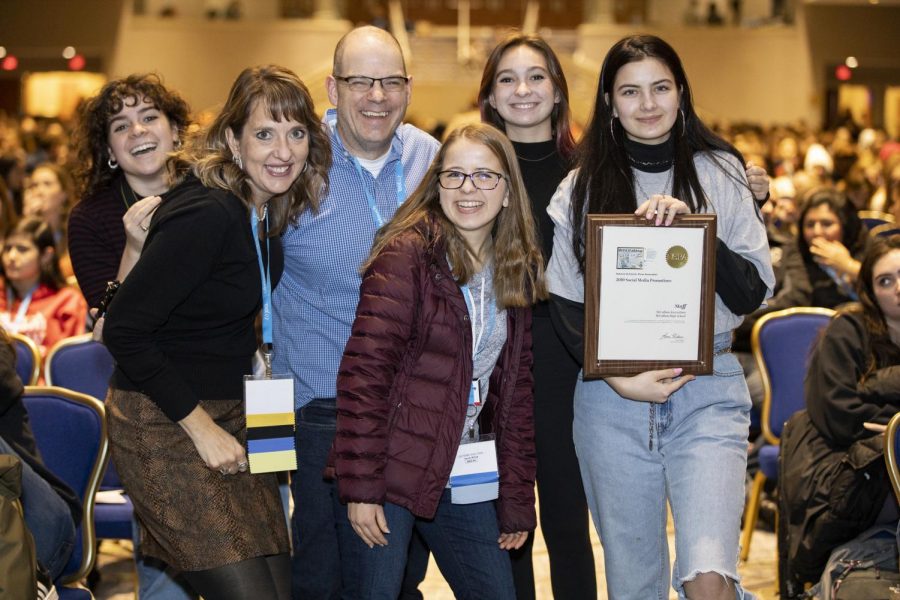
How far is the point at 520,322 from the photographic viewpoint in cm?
313

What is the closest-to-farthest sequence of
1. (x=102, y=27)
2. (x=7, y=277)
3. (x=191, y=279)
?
(x=191, y=279) < (x=7, y=277) < (x=102, y=27)

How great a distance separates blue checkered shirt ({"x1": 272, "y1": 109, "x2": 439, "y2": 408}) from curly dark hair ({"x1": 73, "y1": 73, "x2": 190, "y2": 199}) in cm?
76

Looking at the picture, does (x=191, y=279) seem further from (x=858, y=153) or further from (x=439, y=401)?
(x=858, y=153)

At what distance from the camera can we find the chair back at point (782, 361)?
214 inches

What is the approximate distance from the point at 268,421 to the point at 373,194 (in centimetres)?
85

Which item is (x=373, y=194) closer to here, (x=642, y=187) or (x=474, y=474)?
(x=642, y=187)

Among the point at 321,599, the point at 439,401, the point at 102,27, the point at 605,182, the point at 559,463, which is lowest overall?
the point at 321,599

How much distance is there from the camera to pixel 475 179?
9.97 feet

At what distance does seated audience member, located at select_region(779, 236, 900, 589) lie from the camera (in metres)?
4.18

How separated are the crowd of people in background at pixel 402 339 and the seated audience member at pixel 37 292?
2578 mm

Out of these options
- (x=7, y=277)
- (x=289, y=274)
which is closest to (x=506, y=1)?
(x=7, y=277)

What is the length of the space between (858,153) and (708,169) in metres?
12.2

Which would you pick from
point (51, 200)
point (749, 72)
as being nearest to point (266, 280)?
point (51, 200)

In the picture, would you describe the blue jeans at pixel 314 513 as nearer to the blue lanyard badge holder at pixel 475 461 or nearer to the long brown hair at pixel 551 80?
the blue lanyard badge holder at pixel 475 461
